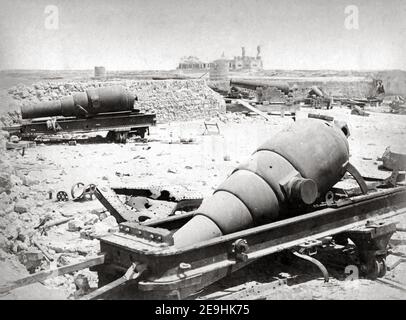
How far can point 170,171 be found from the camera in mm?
10781

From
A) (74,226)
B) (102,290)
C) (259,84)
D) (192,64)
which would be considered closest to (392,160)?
(74,226)

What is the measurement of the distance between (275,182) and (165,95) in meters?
16.7

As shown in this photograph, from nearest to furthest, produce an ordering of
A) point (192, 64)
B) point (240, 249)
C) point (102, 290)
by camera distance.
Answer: point (102, 290) < point (240, 249) < point (192, 64)

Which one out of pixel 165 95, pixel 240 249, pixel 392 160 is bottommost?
pixel 392 160

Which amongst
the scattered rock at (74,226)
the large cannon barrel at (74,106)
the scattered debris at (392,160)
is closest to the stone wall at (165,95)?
the large cannon barrel at (74,106)

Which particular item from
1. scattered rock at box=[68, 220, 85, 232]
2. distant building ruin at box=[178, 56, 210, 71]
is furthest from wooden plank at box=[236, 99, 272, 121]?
distant building ruin at box=[178, 56, 210, 71]

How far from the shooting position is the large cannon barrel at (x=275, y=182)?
4.57 meters

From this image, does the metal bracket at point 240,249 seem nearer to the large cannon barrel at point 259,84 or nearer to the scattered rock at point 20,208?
the scattered rock at point 20,208

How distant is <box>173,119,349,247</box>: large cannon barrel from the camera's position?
15.0ft

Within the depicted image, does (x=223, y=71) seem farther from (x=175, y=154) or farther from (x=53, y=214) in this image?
(x=53, y=214)

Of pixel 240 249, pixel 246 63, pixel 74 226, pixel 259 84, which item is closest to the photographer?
pixel 240 249

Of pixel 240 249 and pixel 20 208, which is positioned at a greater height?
pixel 240 249

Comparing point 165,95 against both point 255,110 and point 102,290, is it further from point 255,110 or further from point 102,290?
point 102,290
